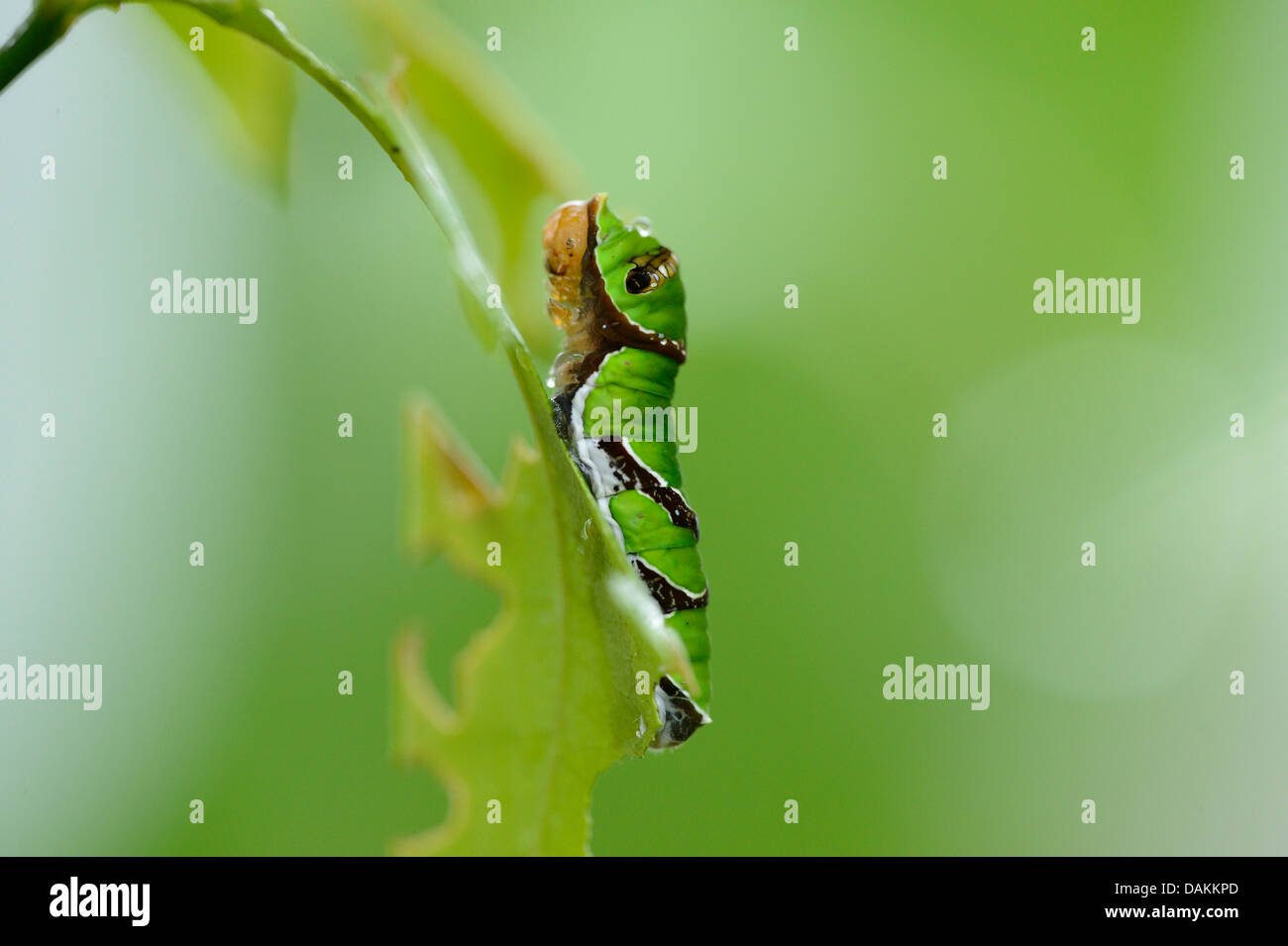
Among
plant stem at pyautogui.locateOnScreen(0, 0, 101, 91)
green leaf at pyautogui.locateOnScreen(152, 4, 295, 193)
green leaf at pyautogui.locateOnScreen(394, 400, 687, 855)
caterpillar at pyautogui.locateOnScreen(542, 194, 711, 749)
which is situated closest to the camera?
plant stem at pyautogui.locateOnScreen(0, 0, 101, 91)

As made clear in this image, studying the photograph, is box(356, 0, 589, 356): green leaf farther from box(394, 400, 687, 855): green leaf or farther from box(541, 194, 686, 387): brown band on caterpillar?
box(394, 400, 687, 855): green leaf

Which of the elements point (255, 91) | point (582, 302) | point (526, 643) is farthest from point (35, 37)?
point (582, 302)

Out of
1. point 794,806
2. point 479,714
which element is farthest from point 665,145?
point 479,714

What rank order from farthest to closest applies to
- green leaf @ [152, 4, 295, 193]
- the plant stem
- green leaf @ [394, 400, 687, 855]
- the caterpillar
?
the caterpillar, green leaf @ [152, 4, 295, 193], green leaf @ [394, 400, 687, 855], the plant stem

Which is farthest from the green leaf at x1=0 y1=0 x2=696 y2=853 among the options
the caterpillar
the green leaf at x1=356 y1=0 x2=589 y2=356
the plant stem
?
the caterpillar

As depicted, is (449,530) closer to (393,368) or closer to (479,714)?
(479,714)

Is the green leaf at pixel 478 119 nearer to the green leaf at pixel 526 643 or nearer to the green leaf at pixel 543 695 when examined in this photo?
the green leaf at pixel 526 643

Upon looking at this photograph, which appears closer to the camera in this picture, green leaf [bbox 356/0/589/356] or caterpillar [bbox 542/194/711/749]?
green leaf [bbox 356/0/589/356]
